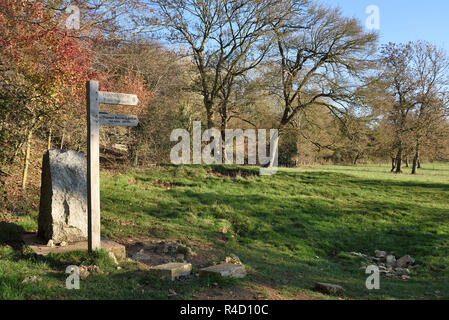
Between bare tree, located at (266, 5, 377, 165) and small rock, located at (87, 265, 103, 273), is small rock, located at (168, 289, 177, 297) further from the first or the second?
bare tree, located at (266, 5, 377, 165)

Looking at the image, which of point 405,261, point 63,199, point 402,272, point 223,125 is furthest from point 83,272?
point 223,125

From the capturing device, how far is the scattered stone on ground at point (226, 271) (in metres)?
5.71

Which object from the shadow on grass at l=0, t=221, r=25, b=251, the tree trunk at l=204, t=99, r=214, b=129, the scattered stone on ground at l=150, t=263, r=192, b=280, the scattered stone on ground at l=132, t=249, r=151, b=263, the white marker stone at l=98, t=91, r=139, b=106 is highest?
the tree trunk at l=204, t=99, r=214, b=129

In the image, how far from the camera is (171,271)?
554cm

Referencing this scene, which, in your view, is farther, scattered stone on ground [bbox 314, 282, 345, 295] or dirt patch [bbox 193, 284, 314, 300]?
scattered stone on ground [bbox 314, 282, 345, 295]

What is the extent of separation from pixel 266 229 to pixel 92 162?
636 cm

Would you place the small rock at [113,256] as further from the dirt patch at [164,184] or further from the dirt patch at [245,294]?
the dirt patch at [164,184]

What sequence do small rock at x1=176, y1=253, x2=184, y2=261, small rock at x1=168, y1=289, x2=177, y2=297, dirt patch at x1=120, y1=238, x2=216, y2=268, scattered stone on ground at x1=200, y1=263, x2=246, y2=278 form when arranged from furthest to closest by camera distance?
small rock at x1=176, y1=253, x2=184, y2=261 < dirt patch at x1=120, y1=238, x2=216, y2=268 < scattered stone on ground at x1=200, y1=263, x2=246, y2=278 < small rock at x1=168, y1=289, x2=177, y2=297

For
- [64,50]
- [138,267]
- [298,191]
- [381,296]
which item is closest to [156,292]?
[138,267]

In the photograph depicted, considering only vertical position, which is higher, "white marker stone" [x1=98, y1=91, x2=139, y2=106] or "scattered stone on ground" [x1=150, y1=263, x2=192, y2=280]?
"white marker stone" [x1=98, y1=91, x2=139, y2=106]

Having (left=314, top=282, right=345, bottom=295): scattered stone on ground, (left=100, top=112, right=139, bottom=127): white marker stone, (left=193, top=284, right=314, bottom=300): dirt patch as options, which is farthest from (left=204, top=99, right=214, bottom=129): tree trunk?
(left=193, top=284, right=314, bottom=300): dirt patch

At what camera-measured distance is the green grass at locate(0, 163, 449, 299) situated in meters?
5.48

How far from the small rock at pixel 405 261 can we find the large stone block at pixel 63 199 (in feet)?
26.5

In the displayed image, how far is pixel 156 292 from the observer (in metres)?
5.00
